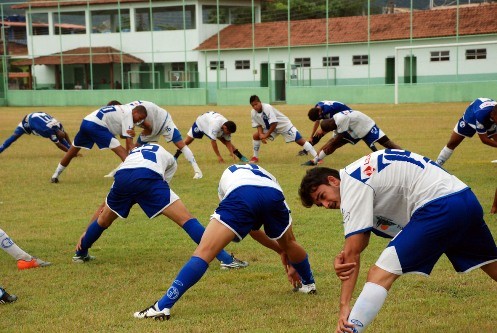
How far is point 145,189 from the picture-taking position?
→ 313 inches

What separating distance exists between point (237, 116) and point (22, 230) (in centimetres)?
2644

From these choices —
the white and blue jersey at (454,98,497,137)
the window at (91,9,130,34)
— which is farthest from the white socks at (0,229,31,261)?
the window at (91,9,130,34)

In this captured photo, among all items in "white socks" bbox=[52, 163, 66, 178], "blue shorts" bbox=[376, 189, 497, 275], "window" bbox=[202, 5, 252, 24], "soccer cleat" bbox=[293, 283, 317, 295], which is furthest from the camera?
"window" bbox=[202, 5, 252, 24]

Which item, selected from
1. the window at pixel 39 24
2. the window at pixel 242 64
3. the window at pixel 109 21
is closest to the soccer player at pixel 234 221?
the window at pixel 242 64

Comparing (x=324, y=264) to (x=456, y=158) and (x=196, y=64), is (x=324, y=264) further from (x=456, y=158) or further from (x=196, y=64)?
(x=196, y=64)

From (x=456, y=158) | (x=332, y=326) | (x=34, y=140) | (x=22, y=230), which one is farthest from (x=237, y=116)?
(x=332, y=326)

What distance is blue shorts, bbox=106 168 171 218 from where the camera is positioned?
7.95 meters

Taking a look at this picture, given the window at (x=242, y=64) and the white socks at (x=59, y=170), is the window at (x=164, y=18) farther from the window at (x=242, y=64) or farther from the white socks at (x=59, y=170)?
the white socks at (x=59, y=170)

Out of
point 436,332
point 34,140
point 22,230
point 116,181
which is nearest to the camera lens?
point 436,332

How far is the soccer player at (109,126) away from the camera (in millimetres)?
15219

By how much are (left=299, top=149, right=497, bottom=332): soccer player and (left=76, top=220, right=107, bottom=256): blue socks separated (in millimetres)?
3821

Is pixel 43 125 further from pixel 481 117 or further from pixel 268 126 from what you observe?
pixel 481 117

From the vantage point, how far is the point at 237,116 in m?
37.1

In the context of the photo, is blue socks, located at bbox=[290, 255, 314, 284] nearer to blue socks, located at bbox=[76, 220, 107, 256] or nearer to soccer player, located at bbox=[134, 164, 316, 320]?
soccer player, located at bbox=[134, 164, 316, 320]
